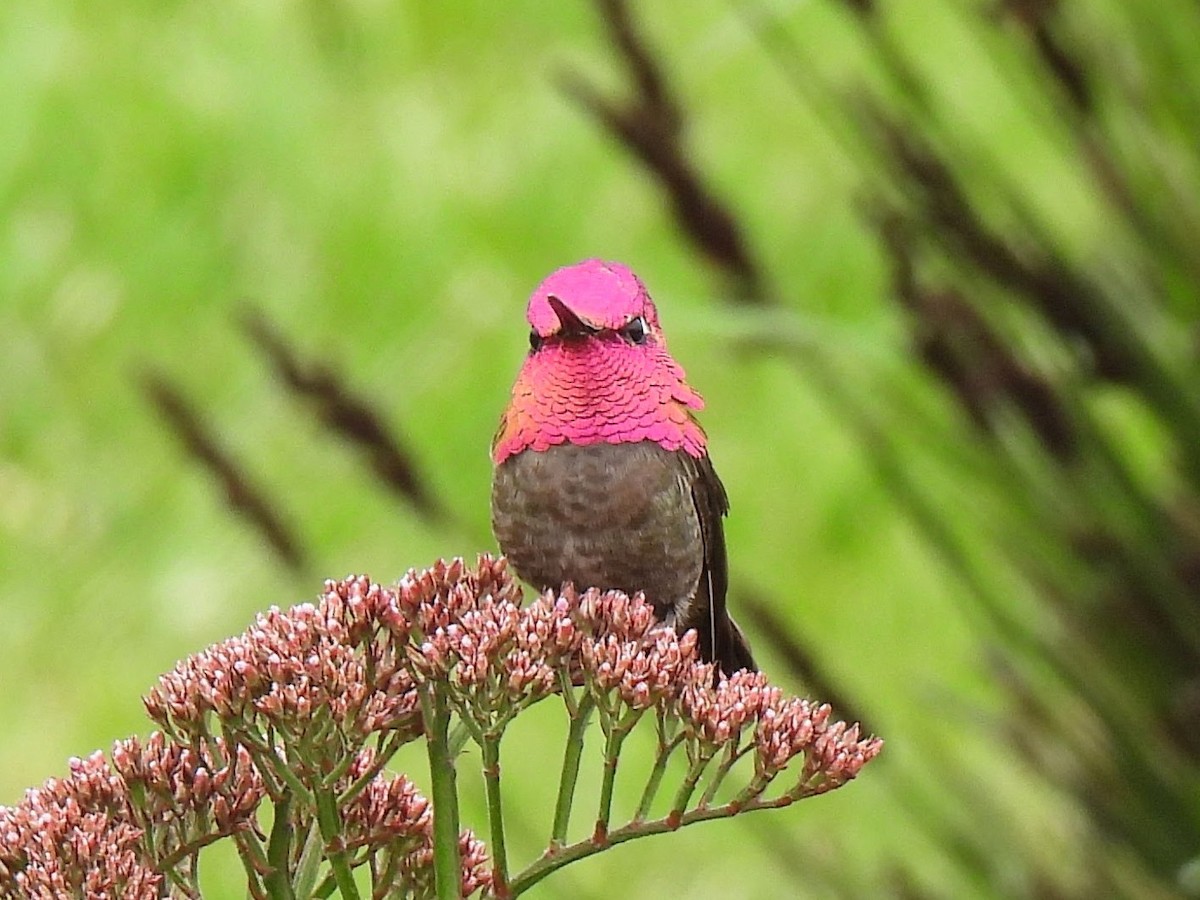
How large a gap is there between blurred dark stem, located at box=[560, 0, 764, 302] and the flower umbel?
3.27ft

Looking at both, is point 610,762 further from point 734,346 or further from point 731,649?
point 734,346

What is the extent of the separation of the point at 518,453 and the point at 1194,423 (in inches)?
54.8

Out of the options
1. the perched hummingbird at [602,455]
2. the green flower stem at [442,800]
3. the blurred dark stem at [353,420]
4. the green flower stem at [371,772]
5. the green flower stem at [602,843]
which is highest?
the blurred dark stem at [353,420]

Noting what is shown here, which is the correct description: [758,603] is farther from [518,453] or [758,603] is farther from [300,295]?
[300,295]

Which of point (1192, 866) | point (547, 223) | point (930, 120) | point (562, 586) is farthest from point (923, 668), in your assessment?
point (562, 586)

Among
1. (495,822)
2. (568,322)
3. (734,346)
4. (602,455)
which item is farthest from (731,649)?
(734,346)

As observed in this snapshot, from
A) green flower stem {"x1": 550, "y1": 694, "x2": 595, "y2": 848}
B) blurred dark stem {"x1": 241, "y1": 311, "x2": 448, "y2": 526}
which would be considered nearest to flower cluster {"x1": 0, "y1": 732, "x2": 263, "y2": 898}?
green flower stem {"x1": 550, "y1": 694, "x2": 595, "y2": 848}

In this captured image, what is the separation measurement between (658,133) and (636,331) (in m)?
0.82

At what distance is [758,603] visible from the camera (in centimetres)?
289

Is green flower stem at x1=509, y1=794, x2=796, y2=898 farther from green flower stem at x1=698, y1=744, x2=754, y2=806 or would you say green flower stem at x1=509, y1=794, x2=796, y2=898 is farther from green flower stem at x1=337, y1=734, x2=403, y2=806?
green flower stem at x1=337, y1=734, x2=403, y2=806

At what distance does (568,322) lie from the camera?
1.90 m

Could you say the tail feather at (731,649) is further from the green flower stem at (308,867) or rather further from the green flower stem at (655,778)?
the green flower stem at (308,867)

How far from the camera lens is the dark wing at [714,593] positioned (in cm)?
210

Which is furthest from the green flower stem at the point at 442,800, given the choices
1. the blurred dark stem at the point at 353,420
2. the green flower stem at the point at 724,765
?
the blurred dark stem at the point at 353,420
